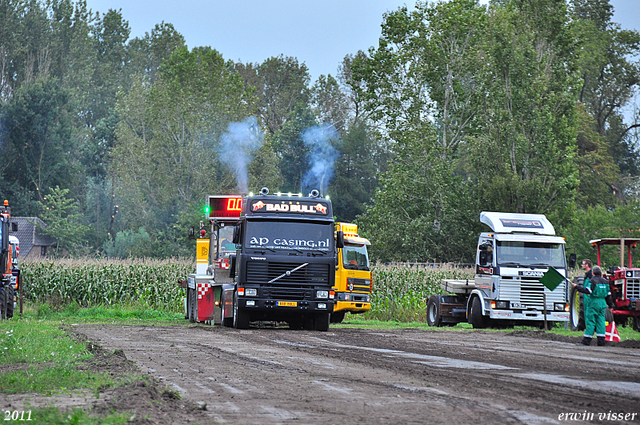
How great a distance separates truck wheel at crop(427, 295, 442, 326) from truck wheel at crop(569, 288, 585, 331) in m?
4.47

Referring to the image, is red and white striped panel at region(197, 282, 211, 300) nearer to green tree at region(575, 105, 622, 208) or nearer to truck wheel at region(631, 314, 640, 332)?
truck wheel at region(631, 314, 640, 332)

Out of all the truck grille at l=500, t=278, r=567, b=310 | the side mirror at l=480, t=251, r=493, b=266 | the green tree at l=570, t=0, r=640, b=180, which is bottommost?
the truck grille at l=500, t=278, r=567, b=310

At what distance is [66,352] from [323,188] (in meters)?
64.5

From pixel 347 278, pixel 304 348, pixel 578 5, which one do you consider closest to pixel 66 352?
pixel 304 348

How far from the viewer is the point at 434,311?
29.7 m

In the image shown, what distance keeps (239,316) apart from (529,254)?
9857 millimetres

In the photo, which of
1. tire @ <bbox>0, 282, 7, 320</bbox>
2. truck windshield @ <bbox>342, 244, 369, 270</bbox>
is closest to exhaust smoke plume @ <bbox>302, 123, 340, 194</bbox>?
truck windshield @ <bbox>342, 244, 369, 270</bbox>

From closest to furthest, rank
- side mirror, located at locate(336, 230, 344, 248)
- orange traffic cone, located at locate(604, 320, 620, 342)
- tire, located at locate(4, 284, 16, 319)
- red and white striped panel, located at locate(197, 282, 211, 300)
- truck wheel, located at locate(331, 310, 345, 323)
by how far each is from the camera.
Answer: orange traffic cone, located at locate(604, 320, 620, 342) → side mirror, located at locate(336, 230, 344, 248) → red and white striped panel, located at locate(197, 282, 211, 300) → tire, located at locate(4, 284, 16, 319) → truck wheel, located at locate(331, 310, 345, 323)

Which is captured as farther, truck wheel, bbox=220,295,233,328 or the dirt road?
truck wheel, bbox=220,295,233,328

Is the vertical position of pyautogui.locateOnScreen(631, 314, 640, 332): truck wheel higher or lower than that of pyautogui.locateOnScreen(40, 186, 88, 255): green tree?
lower

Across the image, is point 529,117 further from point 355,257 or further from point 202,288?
point 202,288

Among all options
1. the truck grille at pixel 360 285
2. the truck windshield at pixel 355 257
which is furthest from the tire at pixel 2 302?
the truck grille at pixel 360 285

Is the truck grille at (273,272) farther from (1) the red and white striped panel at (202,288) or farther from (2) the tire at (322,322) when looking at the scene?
(1) the red and white striped panel at (202,288)

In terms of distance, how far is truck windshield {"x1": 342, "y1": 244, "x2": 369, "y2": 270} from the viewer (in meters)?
30.6
